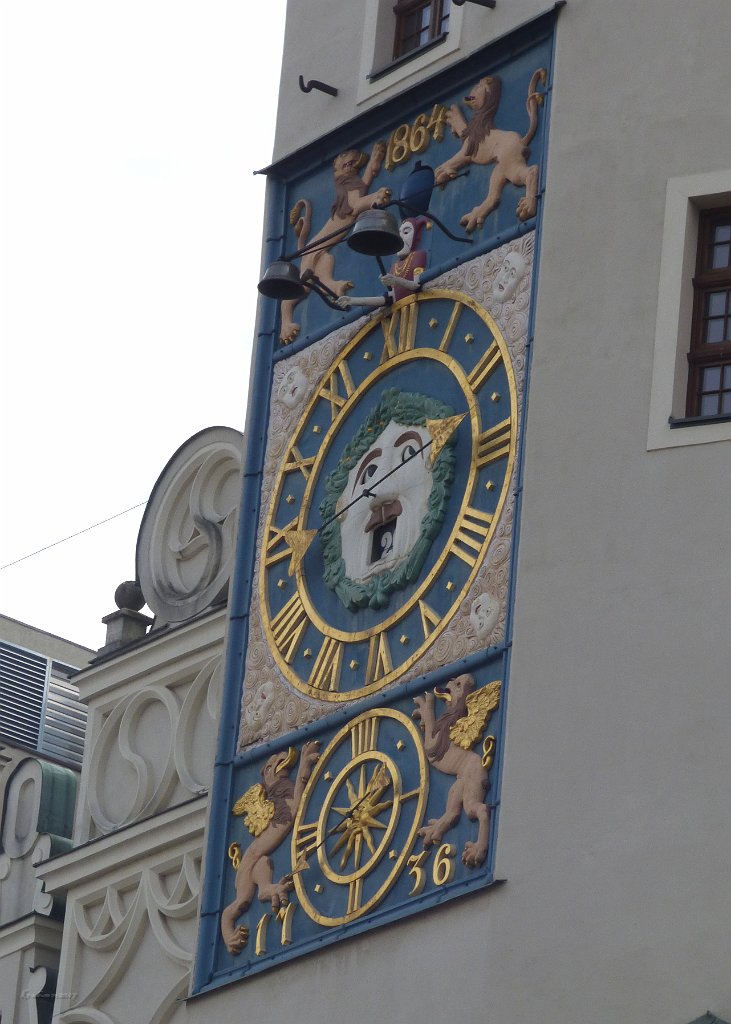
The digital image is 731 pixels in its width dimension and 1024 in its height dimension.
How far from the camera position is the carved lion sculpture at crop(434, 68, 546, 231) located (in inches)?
735

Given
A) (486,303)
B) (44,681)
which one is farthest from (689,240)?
(44,681)

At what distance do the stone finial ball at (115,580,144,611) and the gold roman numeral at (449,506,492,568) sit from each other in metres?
4.22

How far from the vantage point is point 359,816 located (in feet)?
58.7

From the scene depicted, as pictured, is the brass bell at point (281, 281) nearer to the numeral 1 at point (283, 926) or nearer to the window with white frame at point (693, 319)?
the window with white frame at point (693, 319)

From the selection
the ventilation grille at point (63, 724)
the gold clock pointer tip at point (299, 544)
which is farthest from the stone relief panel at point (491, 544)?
the ventilation grille at point (63, 724)

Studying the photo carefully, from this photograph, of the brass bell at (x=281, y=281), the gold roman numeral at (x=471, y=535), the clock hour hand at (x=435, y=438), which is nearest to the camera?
the gold roman numeral at (x=471, y=535)

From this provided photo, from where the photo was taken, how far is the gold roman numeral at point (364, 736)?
1805 cm

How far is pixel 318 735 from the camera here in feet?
60.4

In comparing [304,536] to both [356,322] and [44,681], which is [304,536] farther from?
[44,681]

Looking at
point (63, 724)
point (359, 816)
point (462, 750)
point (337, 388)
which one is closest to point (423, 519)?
point (337, 388)

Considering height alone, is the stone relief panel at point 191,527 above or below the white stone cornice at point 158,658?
above

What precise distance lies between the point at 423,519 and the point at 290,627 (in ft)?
3.47

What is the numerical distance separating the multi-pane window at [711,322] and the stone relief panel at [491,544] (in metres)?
0.99

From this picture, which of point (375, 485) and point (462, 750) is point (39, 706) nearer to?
point (375, 485)
